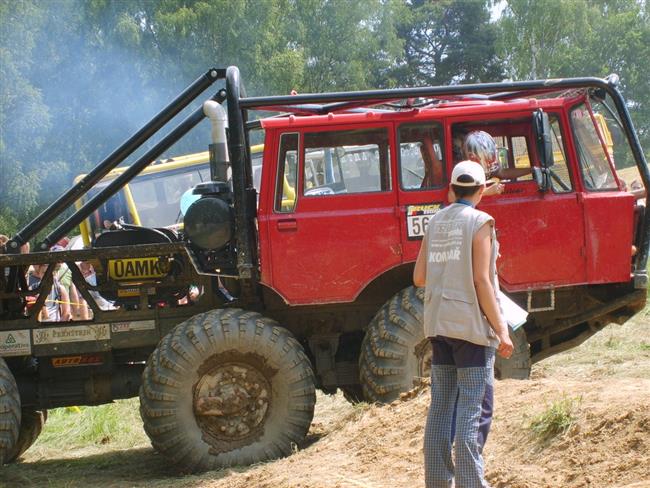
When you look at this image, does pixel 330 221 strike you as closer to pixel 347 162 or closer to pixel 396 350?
pixel 347 162

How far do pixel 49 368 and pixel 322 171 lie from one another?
281 cm

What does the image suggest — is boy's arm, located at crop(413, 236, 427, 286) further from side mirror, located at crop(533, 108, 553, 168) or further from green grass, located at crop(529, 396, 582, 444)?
side mirror, located at crop(533, 108, 553, 168)

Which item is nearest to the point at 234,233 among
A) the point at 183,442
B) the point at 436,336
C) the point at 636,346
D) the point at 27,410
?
the point at 183,442

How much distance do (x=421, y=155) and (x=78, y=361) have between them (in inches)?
127

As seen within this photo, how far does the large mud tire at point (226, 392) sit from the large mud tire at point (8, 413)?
3.13ft

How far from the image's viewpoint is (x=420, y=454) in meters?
6.88

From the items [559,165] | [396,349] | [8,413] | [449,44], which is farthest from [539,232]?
[449,44]

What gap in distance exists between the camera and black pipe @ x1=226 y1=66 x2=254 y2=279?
27.2 feet

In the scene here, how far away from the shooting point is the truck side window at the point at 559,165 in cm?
841

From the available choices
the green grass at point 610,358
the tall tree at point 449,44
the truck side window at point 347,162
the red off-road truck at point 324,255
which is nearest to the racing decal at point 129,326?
the red off-road truck at point 324,255

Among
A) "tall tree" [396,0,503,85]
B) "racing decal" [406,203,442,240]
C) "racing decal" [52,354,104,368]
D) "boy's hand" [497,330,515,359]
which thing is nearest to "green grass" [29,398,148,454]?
"racing decal" [52,354,104,368]

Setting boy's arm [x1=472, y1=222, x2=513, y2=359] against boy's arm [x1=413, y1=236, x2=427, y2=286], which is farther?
boy's arm [x1=413, y1=236, x2=427, y2=286]

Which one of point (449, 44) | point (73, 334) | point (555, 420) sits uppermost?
point (449, 44)

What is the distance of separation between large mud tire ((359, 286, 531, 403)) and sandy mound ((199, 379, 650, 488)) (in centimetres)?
26
